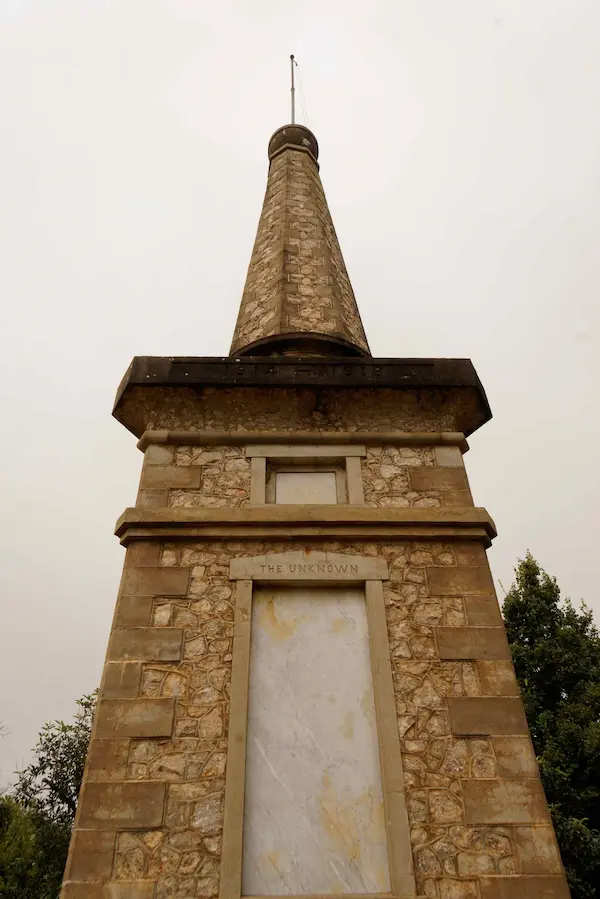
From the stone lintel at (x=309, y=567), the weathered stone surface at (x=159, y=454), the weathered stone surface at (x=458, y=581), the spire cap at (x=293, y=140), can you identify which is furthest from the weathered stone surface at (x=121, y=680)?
the spire cap at (x=293, y=140)

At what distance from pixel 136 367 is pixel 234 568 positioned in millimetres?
2242

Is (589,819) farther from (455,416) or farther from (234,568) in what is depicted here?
(234,568)

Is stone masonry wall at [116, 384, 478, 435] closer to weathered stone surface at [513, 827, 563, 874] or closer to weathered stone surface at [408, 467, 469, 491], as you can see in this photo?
weathered stone surface at [408, 467, 469, 491]

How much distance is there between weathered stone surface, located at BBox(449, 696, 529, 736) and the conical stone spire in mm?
4142

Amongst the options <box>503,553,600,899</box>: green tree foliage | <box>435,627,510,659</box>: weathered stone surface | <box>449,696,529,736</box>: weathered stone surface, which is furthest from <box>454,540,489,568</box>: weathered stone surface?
<box>503,553,600,899</box>: green tree foliage

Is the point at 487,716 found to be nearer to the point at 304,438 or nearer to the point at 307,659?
the point at 307,659

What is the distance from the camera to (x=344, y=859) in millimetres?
3631

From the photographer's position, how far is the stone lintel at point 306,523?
478 centimetres

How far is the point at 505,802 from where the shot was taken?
375 centimetres

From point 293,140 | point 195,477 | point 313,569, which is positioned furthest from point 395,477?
point 293,140

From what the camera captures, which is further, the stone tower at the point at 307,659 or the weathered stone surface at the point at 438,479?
the weathered stone surface at the point at 438,479

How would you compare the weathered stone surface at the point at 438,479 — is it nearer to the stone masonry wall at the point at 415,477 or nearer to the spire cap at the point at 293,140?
the stone masonry wall at the point at 415,477

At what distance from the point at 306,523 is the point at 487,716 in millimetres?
1918

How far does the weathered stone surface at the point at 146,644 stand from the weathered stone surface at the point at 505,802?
7.10 ft
